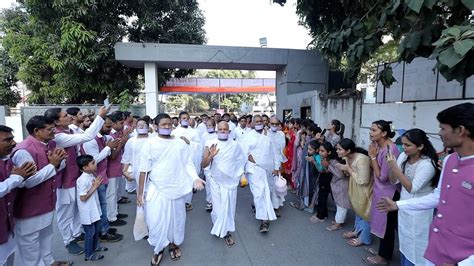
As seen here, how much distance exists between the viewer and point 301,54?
12000 millimetres

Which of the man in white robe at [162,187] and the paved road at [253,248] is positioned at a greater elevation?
the man in white robe at [162,187]

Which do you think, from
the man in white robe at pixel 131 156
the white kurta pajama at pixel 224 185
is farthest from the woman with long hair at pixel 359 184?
the man in white robe at pixel 131 156

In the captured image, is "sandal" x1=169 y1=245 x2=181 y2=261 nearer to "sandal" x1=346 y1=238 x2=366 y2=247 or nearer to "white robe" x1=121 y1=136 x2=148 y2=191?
"white robe" x1=121 y1=136 x2=148 y2=191

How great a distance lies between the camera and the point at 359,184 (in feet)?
12.1

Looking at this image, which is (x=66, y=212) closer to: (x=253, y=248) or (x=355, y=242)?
(x=253, y=248)

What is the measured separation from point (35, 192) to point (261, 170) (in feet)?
9.75

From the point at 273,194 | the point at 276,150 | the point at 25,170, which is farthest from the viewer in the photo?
the point at 276,150

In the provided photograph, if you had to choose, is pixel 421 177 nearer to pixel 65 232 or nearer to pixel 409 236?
pixel 409 236

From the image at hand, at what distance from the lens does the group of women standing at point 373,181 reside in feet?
8.76

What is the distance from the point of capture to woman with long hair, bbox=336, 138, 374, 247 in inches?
143

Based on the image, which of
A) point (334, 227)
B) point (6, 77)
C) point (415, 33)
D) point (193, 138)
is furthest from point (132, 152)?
point (6, 77)

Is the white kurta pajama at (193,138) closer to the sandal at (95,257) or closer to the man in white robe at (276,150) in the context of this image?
the man in white robe at (276,150)

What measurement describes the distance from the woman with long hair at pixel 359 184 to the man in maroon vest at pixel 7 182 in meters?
3.52

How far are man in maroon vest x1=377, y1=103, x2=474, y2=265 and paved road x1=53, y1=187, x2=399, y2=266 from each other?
1.76m
